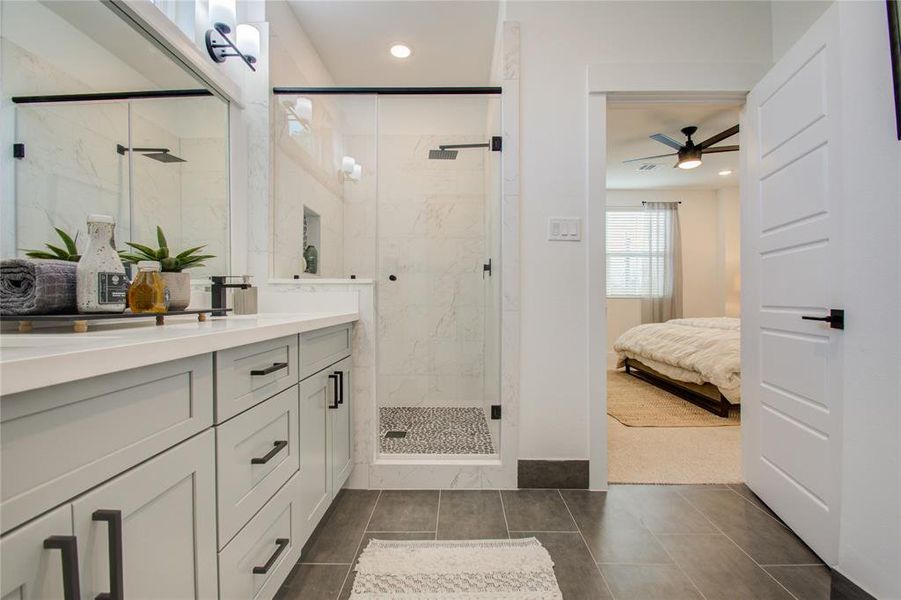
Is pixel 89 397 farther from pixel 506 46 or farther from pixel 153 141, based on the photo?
pixel 506 46

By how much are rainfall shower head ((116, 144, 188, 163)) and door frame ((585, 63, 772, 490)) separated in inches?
71.1

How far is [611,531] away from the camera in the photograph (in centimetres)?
160

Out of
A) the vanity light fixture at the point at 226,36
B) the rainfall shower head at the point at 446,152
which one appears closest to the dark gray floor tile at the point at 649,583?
the vanity light fixture at the point at 226,36

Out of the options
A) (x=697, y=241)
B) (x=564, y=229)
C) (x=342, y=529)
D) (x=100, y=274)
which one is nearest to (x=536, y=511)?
(x=342, y=529)

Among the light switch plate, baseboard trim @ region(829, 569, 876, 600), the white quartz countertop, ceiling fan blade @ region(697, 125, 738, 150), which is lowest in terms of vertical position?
baseboard trim @ region(829, 569, 876, 600)

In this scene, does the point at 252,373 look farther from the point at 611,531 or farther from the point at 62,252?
the point at 611,531

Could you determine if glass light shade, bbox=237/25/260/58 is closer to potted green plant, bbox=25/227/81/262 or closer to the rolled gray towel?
potted green plant, bbox=25/227/81/262

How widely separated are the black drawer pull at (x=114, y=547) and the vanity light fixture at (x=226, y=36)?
1.80 m

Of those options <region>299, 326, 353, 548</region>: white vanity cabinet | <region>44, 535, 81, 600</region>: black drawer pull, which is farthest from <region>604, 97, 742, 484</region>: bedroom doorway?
<region>44, 535, 81, 600</region>: black drawer pull

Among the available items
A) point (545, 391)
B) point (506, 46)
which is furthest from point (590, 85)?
point (545, 391)

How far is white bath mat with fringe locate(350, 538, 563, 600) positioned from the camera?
124cm

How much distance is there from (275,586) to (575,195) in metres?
1.95

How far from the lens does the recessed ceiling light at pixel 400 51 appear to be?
8.72 ft

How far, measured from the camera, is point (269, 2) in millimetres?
2018
